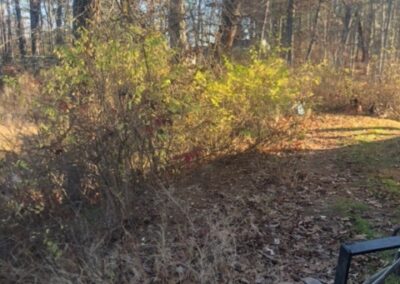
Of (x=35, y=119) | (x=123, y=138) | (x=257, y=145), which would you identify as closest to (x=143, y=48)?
(x=123, y=138)

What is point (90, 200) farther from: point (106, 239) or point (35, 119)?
point (35, 119)

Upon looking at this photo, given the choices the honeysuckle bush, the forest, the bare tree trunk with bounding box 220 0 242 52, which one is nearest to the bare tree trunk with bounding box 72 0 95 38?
the forest

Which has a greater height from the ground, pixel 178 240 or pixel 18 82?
pixel 18 82

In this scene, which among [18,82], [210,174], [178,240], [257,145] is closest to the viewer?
[178,240]

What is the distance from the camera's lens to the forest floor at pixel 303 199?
3910 millimetres

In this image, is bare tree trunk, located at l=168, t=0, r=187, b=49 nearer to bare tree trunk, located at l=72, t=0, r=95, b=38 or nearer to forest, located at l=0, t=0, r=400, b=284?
forest, located at l=0, t=0, r=400, b=284

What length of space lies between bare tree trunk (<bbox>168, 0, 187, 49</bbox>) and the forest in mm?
28

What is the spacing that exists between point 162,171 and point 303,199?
1.79 metres

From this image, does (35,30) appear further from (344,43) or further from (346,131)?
(344,43)

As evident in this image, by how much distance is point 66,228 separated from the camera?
4188mm

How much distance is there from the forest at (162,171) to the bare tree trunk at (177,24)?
28 millimetres

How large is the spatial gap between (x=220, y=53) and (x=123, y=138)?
279cm

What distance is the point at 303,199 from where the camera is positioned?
5.25m

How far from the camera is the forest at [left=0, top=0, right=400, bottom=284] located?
150 inches
